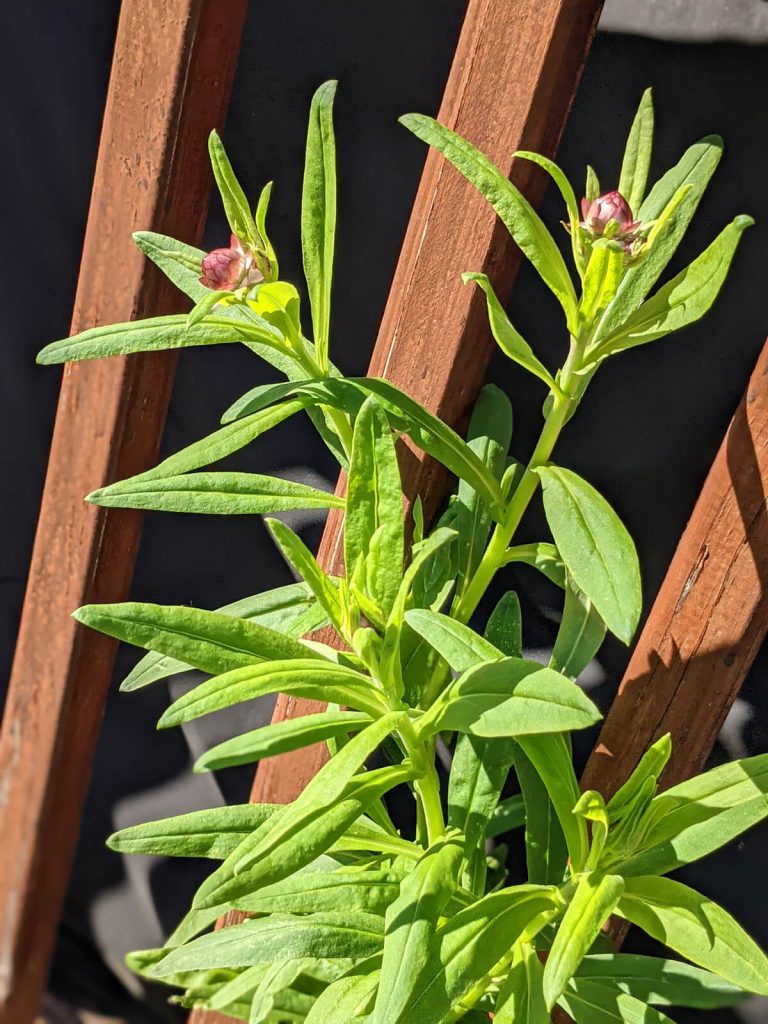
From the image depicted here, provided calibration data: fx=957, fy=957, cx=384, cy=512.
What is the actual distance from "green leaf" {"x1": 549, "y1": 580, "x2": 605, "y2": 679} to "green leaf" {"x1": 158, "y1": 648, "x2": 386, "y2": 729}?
0.17 meters

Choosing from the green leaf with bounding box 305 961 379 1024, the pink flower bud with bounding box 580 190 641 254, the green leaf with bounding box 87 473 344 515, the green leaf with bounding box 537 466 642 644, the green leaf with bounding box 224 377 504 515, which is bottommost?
the green leaf with bounding box 305 961 379 1024

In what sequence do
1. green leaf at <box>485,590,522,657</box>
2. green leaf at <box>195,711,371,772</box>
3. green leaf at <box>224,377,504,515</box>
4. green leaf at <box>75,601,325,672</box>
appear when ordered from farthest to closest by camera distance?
green leaf at <box>485,590,522,657</box> → green leaf at <box>224,377,504,515</box> → green leaf at <box>75,601,325,672</box> → green leaf at <box>195,711,371,772</box>

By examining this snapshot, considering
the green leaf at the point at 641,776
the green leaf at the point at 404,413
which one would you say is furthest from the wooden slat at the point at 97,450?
the green leaf at the point at 641,776

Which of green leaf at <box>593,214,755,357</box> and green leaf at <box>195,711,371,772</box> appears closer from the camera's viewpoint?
green leaf at <box>195,711,371,772</box>

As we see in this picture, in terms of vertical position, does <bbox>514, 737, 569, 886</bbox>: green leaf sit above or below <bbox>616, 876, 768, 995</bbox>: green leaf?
below

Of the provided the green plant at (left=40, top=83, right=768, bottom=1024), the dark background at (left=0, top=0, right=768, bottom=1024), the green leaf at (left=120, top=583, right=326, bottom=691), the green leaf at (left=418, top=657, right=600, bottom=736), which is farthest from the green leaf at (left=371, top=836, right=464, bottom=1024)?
the dark background at (left=0, top=0, right=768, bottom=1024)

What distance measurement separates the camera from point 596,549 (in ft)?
2.17

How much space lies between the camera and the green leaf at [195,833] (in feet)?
2.45

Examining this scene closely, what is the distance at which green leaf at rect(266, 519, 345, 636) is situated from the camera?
668 mm

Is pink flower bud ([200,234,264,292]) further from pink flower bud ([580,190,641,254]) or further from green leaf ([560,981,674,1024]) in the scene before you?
green leaf ([560,981,674,1024])

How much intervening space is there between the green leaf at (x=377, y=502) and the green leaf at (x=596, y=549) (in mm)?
115

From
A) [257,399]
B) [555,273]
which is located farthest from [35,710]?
[555,273]

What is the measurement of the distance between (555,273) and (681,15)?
14.4 inches

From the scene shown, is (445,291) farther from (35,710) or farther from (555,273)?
(35,710)
